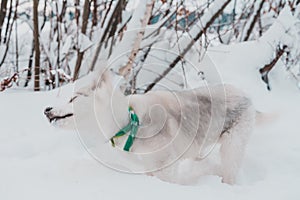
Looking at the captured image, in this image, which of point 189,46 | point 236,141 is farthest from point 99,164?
point 189,46

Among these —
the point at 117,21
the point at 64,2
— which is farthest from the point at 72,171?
the point at 64,2

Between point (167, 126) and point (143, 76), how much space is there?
1301 millimetres

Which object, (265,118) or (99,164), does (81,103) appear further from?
(265,118)

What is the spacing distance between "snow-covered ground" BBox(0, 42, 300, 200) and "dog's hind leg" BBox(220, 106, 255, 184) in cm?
11

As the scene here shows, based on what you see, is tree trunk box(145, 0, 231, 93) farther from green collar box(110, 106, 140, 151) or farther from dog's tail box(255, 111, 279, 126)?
green collar box(110, 106, 140, 151)

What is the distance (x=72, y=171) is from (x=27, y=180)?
0.28m

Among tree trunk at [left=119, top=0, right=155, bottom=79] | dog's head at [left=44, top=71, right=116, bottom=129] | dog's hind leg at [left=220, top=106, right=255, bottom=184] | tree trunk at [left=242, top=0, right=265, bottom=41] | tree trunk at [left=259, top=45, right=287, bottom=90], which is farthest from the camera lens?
tree trunk at [left=242, top=0, right=265, bottom=41]

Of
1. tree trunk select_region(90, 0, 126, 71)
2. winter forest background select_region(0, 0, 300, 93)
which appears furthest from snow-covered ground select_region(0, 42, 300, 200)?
tree trunk select_region(90, 0, 126, 71)

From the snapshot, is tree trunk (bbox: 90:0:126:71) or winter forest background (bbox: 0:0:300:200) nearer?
winter forest background (bbox: 0:0:300:200)

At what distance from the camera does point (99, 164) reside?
2.57 m

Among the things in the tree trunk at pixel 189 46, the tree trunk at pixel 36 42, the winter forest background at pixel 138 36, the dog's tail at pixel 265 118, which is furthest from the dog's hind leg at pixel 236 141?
the tree trunk at pixel 36 42

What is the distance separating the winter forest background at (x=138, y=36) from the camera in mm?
3789

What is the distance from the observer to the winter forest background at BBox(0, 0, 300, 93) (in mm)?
3789

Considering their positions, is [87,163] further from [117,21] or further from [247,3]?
[247,3]
